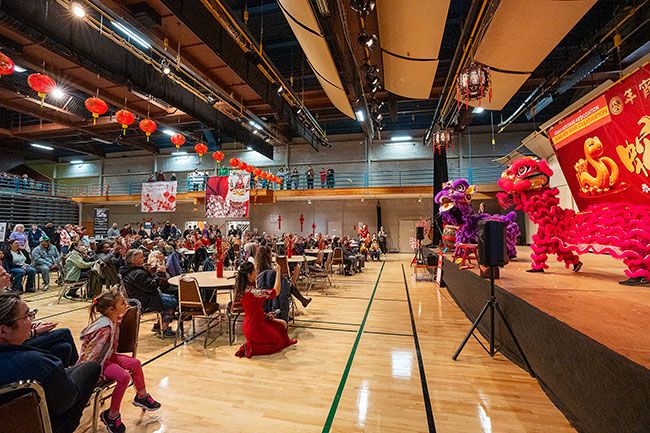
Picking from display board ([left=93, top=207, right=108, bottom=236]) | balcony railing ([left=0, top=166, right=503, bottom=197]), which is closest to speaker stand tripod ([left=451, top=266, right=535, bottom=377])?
balcony railing ([left=0, top=166, right=503, bottom=197])

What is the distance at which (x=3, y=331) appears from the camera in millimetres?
1343

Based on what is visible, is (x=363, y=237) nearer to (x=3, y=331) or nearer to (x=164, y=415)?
(x=164, y=415)

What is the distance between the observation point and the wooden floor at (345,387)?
2.02 m

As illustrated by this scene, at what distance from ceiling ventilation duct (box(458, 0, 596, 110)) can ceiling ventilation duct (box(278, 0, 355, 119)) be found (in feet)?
8.03

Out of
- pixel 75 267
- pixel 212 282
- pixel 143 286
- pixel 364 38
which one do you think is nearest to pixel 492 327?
pixel 212 282

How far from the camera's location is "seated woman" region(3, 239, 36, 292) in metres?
5.98

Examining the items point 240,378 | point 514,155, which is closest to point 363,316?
point 240,378

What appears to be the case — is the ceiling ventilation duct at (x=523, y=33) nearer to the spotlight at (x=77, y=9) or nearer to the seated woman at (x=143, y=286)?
the seated woman at (x=143, y=286)

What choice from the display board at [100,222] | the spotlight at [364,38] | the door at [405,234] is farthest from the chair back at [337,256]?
the display board at [100,222]

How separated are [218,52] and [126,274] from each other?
462 centimetres

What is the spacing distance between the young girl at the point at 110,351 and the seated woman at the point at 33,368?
404 mm

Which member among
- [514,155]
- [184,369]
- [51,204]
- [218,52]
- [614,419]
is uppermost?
[218,52]

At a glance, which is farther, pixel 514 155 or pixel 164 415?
pixel 514 155

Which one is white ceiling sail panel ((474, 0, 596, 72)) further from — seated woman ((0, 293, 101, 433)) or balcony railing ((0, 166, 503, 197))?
balcony railing ((0, 166, 503, 197))
